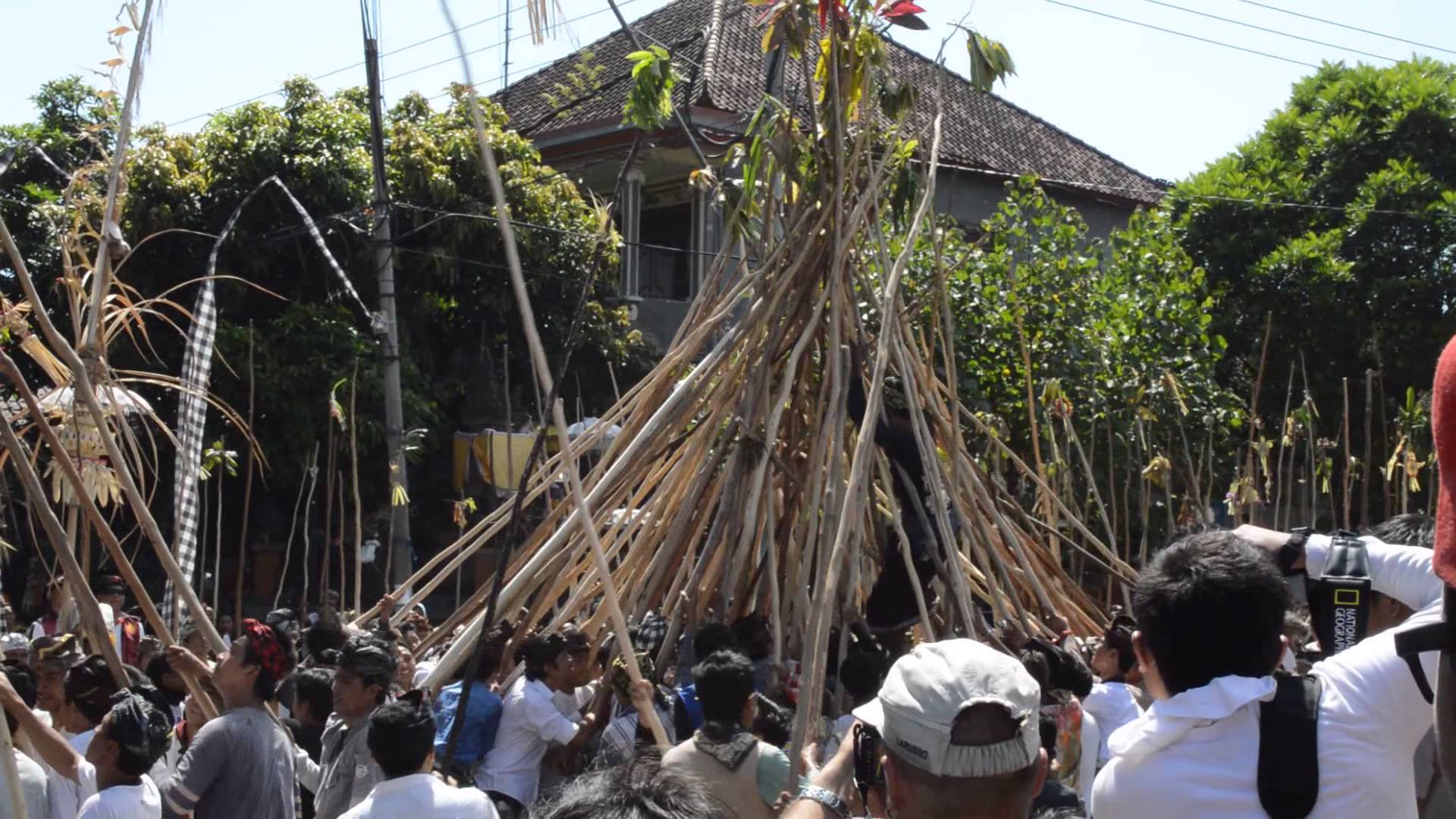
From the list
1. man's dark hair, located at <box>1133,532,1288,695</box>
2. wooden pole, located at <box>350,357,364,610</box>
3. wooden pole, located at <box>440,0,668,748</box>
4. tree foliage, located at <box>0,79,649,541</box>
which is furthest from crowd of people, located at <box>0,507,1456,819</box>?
tree foliage, located at <box>0,79,649,541</box>

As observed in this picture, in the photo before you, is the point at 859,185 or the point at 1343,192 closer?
the point at 859,185

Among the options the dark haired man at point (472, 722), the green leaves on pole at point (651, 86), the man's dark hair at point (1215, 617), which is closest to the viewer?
the man's dark hair at point (1215, 617)

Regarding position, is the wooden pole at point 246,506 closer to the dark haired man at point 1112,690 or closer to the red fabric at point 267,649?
the red fabric at point 267,649

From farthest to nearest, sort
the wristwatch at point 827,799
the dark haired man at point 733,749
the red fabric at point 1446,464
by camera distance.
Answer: the dark haired man at point 733,749 → the wristwatch at point 827,799 → the red fabric at point 1446,464

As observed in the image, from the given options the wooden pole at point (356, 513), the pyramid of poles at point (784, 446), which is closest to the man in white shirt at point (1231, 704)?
the pyramid of poles at point (784, 446)

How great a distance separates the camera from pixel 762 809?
3.44m

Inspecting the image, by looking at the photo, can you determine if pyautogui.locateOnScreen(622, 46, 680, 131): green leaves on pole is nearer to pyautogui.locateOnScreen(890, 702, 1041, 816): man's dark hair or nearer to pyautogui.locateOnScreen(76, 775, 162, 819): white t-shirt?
pyautogui.locateOnScreen(76, 775, 162, 819): white t-shirt

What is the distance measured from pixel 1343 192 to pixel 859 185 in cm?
1029

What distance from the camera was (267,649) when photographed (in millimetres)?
3713

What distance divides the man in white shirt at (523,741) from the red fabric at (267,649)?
111cm

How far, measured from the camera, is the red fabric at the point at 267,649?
371 centimetres

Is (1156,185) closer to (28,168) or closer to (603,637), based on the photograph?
(28,168)

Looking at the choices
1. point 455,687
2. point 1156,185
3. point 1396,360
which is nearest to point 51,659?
point 455,687

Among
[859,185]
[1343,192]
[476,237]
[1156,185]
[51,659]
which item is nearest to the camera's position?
[51,659]
